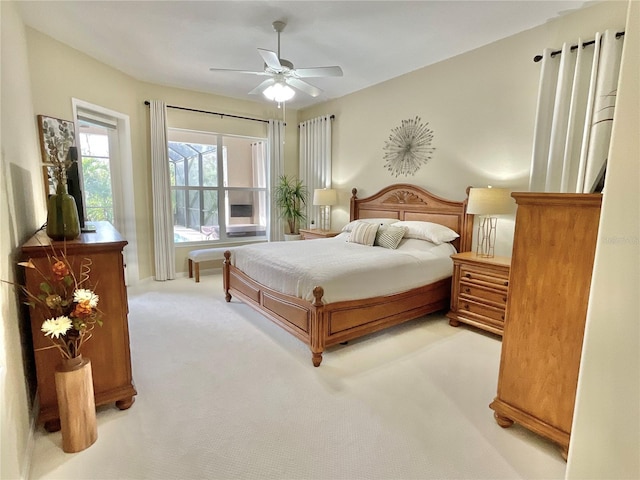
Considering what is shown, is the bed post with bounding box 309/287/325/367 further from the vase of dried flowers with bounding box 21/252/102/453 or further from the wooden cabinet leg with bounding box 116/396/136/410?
the vase of dried flowers with bounding box 21/252/102/453

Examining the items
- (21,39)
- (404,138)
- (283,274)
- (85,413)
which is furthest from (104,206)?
(404,138)

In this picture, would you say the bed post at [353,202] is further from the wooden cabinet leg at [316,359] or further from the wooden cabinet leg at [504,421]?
the wooden cabinet leg at [504,421]

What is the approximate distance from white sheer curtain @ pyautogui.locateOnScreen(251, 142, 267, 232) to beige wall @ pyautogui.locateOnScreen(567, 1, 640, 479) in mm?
5389

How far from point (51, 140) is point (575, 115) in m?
5.01

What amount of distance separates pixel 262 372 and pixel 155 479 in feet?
3.31

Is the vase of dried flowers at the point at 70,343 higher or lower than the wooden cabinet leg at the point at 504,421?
higher

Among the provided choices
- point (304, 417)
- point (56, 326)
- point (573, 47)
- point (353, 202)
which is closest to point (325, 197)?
point (353, 202)

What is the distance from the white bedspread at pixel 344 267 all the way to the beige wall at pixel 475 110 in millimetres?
845

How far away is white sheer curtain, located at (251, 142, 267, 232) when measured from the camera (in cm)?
601

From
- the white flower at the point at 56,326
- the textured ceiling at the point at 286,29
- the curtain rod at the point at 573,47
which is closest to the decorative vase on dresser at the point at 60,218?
the white flower at the point at 56,326

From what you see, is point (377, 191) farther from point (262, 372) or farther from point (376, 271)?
point (262, 372)

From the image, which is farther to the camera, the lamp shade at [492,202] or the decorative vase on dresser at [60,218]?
the lamp shade at [492,202]

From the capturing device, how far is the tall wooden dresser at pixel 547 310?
5.16 feet

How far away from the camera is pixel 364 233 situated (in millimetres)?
4012
